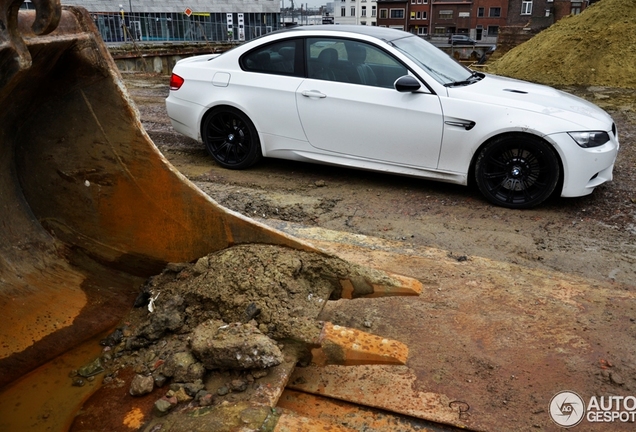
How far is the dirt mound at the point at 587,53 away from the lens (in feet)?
45.4

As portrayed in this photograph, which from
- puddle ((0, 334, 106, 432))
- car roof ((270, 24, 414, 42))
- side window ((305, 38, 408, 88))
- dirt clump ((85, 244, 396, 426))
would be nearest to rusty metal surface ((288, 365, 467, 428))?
dirt clump ((85, 244, 396, 426))

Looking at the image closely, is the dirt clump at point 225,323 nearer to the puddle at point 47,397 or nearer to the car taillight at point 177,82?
the puddle at point 47,397

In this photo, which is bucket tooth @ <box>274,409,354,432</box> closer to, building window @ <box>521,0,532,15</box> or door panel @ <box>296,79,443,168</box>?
door panel @ <box>296,79,443,168</box>

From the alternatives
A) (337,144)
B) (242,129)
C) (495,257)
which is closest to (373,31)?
(337,144)

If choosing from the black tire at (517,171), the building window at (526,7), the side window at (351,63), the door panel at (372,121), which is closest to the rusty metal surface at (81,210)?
the door panel at (372,121)

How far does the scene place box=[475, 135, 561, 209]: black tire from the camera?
5242 millimetres

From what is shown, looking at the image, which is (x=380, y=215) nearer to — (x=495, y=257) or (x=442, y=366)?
(x=495, y=257)

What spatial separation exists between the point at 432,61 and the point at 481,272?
296 centimetres

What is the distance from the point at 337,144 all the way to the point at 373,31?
55.6 inches

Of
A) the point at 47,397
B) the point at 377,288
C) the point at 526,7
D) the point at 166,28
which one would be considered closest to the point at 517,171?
the point at 377,288

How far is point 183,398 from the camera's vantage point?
2367 mm

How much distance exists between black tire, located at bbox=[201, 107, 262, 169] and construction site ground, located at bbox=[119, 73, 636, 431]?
0.16m

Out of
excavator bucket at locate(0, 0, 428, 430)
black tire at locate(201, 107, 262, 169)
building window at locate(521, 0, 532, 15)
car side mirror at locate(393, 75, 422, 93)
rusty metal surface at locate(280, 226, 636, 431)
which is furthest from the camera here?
building window at locate(521, 0, 532, 15)

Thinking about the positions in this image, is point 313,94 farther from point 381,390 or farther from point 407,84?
point 381,390
